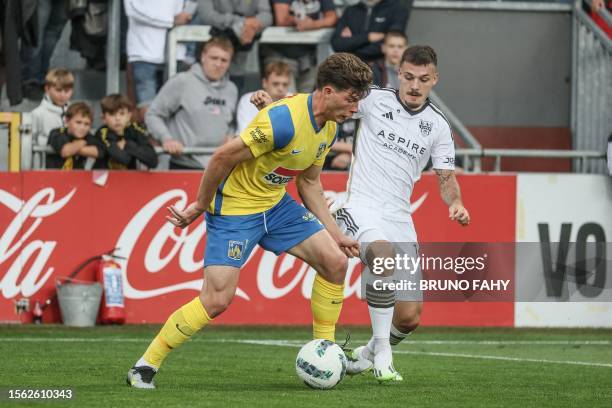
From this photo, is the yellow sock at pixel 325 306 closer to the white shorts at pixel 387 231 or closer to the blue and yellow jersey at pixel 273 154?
the white shorts at pixel 387 231

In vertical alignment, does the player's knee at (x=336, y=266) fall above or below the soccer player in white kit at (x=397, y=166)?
below

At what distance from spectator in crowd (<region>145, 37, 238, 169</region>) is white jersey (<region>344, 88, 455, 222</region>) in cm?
463

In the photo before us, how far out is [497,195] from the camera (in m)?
14.4

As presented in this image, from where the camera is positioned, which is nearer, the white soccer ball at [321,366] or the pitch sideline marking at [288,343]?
the white soccer ball at [321,366]

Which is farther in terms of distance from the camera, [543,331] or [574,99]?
[574,99]

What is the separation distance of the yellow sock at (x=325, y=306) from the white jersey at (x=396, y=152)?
90 centimetres

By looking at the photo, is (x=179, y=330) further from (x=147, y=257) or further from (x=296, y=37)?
(x=296, y=37)

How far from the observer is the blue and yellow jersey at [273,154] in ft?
26.7

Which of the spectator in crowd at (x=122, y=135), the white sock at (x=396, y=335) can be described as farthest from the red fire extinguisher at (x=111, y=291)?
the white sock at (x=396, y=335)

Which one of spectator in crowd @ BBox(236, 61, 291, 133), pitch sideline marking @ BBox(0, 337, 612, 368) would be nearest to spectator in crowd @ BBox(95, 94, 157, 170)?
spectator in crowd @ BBox(236, 61, 291, 133)

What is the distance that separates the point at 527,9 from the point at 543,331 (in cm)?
483

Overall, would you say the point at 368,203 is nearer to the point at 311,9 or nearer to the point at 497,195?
the point at 497,195

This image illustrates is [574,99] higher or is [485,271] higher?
[574,99]

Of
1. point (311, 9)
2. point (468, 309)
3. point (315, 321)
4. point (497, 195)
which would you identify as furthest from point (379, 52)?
point (315, 321)
